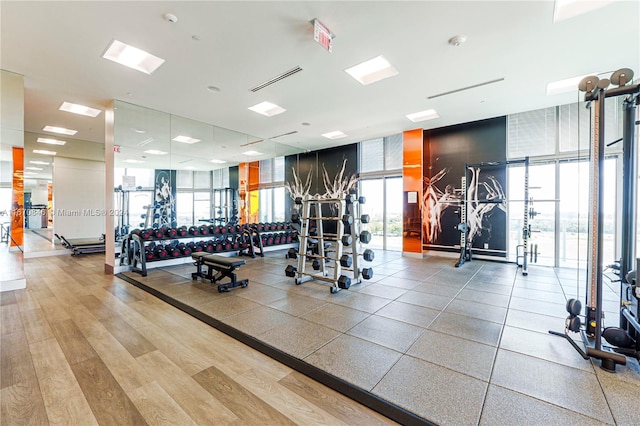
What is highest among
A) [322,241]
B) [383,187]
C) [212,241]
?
[383,187]

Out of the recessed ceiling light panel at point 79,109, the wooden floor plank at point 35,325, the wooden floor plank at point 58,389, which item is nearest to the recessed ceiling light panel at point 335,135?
the recessed ceiling light panel at point 79,109

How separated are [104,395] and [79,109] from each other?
610 centimetres

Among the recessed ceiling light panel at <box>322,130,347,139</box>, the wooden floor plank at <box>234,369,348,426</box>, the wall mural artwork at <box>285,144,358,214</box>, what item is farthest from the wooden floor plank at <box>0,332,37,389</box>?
the recessed ceiling light panel at <box>322,130,347,139</box>

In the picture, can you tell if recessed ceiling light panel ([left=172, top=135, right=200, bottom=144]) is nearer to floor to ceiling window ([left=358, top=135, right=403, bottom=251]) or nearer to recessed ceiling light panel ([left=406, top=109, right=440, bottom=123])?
floor to ceiling window ([left=358, top=135, right=403, bottom=251])

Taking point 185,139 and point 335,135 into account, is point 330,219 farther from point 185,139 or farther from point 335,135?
point 185,139

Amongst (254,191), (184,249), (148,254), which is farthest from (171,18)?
(254,191)

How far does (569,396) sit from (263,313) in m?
2.64

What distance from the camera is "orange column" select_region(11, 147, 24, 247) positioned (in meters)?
4.18

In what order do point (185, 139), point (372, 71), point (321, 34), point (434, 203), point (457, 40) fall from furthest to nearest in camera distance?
1. point (434, 203)
2. point (185, 139)
3. point (372, 71)
4. point (457, 40)
5. point (321, 34)

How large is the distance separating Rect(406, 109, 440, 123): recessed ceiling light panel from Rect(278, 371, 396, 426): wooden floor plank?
554 cm

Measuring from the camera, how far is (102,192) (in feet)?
30.0

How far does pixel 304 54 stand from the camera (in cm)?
351

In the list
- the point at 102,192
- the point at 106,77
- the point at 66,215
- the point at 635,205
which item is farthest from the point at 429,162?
the point at 66,215

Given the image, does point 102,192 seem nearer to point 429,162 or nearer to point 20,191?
point 20,191
